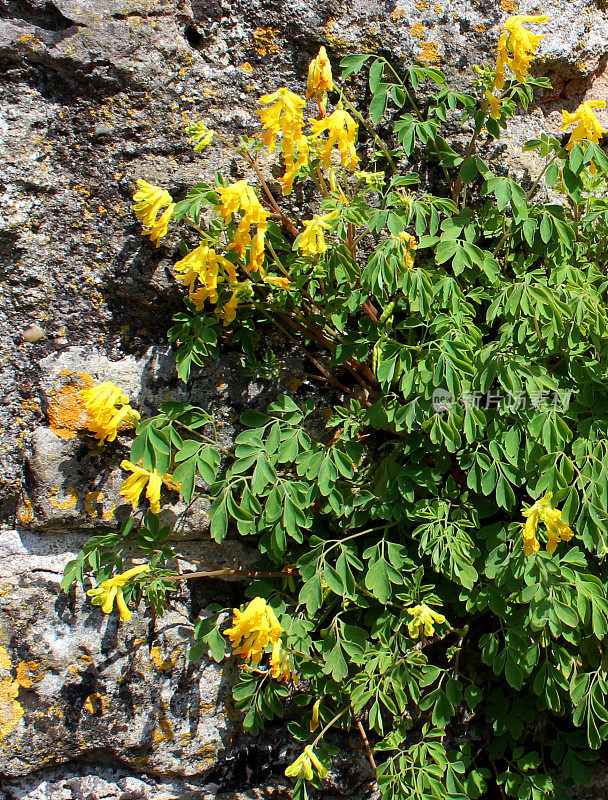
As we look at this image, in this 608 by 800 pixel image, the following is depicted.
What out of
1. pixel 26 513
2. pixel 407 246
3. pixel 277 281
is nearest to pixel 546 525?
pixel 407 246

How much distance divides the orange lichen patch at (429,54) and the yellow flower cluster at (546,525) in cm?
160

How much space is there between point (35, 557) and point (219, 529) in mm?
773

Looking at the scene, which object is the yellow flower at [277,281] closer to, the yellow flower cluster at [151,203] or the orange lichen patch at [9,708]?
the yellow flower cluster at [151,203]

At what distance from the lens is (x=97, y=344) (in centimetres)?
223

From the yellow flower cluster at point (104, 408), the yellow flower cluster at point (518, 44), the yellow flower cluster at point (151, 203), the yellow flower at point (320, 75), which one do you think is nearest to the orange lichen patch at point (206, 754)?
the yellow flower cluster at point (104, 408)

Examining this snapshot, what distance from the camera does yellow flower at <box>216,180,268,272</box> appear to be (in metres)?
1.75

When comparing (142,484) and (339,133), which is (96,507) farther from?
(339,133)

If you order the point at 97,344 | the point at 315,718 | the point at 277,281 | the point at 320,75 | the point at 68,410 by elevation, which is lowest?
the point at 315,718

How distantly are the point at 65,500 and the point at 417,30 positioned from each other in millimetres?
2045

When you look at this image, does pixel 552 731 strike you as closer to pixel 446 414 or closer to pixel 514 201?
pixel 446 414

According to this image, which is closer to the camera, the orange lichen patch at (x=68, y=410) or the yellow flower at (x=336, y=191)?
the yellow flower at (x=336, y=191)

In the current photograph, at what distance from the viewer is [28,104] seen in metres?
2.15

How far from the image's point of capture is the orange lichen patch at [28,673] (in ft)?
6.90

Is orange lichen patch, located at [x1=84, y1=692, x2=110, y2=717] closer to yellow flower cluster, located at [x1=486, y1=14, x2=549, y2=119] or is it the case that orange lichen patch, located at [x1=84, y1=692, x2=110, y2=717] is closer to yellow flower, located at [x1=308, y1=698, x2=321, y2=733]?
yellow flower, located at [x1=308, y1=698, x2=321, y2=733]
